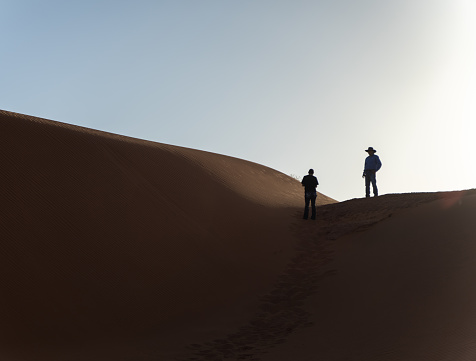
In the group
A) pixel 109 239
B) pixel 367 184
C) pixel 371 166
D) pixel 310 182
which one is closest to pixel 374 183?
pixel 367 184

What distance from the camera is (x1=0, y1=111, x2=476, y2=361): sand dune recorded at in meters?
7.80

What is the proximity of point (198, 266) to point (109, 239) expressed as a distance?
2.03 meters

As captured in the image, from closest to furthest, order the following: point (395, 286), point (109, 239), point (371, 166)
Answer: point (395, 286) < point (109, 239) < point (371, 166)

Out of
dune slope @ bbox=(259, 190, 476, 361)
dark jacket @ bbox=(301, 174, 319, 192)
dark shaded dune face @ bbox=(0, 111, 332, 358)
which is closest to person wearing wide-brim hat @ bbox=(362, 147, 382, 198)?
dune slope @ bbox=(259, 190, 476, 361)

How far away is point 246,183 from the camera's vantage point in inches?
724

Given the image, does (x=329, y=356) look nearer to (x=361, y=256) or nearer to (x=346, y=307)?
(x=346, y=307)

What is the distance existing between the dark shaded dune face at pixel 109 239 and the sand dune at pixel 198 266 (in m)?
0.03

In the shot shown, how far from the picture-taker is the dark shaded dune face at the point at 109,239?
8.75 meters

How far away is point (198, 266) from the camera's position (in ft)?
37.7

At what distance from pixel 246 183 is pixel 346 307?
9493 millimetres

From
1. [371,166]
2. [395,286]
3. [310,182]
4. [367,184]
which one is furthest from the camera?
[367,184]

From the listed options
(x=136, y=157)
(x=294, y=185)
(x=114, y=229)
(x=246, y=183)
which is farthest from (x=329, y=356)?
(x=294, y=185)

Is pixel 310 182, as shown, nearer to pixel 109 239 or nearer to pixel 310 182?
pixel 310 182

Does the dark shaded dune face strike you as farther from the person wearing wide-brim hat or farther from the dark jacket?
the person wearing wide-brim hat
